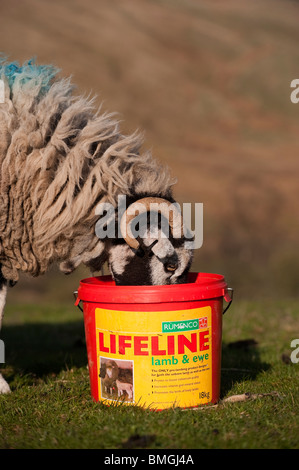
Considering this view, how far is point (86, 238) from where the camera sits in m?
3.94

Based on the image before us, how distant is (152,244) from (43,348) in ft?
9.17

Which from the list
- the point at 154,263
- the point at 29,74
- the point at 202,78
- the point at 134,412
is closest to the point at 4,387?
the point at 134,412

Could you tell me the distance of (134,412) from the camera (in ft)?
10.3

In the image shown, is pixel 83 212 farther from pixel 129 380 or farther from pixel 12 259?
pixel 129 380

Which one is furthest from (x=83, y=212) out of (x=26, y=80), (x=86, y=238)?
(x=26, y=80)

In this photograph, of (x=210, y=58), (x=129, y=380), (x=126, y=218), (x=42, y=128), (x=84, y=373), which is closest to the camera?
(x=129, y=380)

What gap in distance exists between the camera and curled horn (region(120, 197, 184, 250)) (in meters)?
3.57

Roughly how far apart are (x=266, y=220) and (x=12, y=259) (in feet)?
103

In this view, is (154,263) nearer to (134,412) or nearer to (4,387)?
(134,412)

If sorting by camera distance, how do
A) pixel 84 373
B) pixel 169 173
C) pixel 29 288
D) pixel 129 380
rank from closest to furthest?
1. pixel 129 380
2. pixel 169 173
3. pixel 84 373
4. pixel 29 288

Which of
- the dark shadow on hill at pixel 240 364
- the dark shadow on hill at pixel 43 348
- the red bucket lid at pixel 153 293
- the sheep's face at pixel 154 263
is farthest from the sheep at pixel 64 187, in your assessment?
the dark shadow on hill at pixel 240 364

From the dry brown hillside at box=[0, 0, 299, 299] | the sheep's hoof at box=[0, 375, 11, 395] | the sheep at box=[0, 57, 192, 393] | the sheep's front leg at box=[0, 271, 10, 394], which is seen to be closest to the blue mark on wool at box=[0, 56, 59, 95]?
the sheep at box=[0, 57, 192, 393]

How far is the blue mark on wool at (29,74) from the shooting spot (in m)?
4.07

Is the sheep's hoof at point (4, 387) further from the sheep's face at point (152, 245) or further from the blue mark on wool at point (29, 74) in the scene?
the blue mark on wool at point (29, 74)
